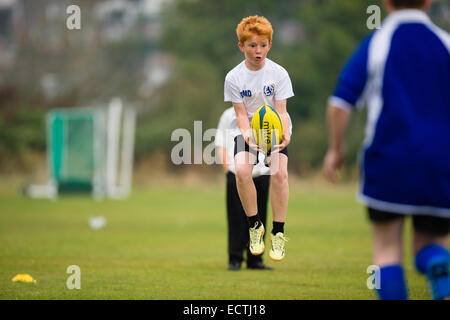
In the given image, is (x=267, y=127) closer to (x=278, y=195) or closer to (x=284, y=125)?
(x=284, y=125)

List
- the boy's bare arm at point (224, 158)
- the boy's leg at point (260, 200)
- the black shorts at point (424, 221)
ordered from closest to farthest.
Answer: the black shorts at point (424, 221), the boy's leg at point (260, 200), the boy's bare arm at point (224, 158)

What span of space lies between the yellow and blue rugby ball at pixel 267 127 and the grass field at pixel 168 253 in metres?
1.59

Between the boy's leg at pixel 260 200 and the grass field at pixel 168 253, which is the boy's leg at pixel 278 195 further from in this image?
the boy's leg at pixel 260 200

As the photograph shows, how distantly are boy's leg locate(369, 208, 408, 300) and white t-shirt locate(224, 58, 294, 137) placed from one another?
104 inches

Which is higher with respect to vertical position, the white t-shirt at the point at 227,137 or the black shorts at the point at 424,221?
the white t-shirt at the point at 227,137

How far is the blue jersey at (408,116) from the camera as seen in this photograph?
4492 millimetres

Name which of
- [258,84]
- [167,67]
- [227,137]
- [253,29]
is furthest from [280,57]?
[253,29]

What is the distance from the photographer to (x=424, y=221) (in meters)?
4.68

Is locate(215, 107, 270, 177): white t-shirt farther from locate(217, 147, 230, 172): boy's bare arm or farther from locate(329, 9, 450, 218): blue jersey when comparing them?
locate(329, 9, 450, 218): blue jersey

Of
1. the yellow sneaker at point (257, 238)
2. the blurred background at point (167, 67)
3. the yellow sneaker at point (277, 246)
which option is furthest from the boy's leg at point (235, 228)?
the blurred background at point (167, 67)

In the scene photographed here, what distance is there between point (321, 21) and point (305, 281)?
1273 inches

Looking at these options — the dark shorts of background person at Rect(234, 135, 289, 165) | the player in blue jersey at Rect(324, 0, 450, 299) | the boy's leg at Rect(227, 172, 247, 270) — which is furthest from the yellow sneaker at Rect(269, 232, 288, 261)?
the player in blue jersey at Rect(324, 0, 450, 299)

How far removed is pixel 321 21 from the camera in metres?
39.5
